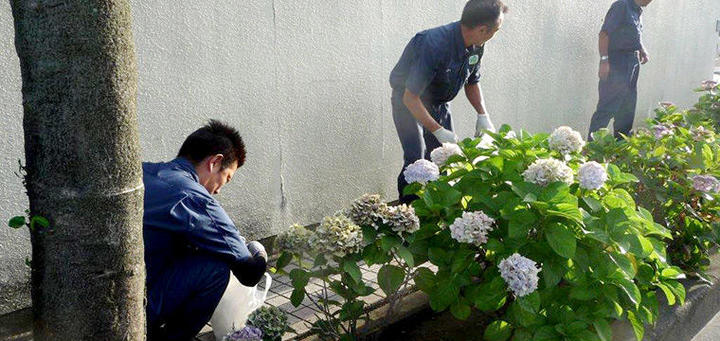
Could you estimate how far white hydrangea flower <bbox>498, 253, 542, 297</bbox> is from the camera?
7.54ft

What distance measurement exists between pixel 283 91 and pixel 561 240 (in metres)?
2.78

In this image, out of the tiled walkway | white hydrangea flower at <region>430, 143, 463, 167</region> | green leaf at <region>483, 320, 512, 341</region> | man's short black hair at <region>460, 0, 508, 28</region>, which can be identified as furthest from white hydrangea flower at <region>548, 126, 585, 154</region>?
man's short black hair at <region>460, 0, 508, 28</region>

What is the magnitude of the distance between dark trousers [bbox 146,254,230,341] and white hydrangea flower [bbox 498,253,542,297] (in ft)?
3.92

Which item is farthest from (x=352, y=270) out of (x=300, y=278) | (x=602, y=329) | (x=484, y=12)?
(x=484, y=12)

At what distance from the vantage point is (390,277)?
2531 mm

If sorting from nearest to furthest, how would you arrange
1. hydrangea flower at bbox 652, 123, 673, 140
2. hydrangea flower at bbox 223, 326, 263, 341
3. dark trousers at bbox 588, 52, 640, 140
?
hydrangea flower at bbox 223, 326, 263, 341
hydrangea flower at bbox 652, 123, 673, 140
dark trousers at bbox 588, 52, 640, 140

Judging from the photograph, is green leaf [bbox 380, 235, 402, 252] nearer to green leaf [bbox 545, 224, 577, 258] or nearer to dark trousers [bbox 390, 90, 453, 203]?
green leaf [bbox 545, 224, 577, 258]

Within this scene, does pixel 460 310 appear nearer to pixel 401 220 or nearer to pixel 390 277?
pixel 390 277

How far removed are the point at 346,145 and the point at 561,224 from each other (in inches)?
116

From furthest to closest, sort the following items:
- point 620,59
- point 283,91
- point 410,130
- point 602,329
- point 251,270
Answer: point 620,59 → point 283,91 → point 410,130 → point 251,270 → point 602,329

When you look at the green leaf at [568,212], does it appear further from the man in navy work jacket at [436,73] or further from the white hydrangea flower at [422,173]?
the man in navy work jacket at [436,73]

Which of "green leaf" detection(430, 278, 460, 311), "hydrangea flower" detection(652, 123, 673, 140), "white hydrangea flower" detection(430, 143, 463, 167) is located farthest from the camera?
"hydrangea flower" detection(652, 123, 673, 140)

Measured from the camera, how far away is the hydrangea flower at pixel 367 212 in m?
2.47

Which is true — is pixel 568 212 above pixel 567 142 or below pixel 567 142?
below
